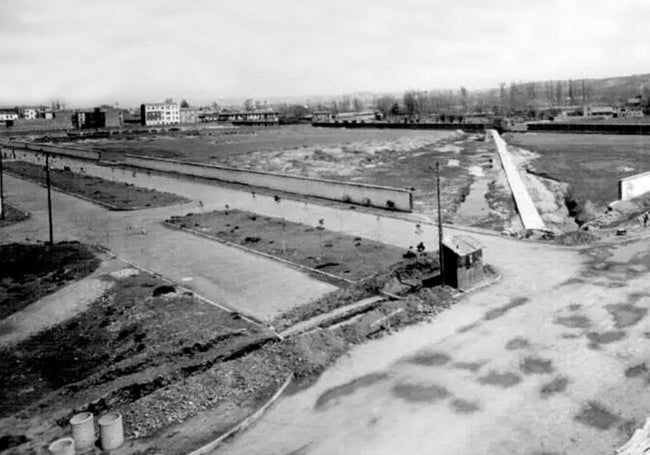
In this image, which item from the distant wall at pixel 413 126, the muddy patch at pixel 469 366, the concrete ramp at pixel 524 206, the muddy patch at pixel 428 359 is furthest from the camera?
the distant wall at pixel 413 126

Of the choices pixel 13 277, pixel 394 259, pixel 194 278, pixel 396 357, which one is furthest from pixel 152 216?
pixel 396 357

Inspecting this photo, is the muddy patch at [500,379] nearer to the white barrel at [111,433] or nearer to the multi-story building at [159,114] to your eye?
the white barrel at [111,433]

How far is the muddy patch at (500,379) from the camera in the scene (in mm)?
11219

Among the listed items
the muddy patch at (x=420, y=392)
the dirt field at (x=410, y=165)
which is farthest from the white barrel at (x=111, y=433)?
the dirt field at (x=410, y=165)

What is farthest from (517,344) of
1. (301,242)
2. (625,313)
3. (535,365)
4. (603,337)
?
(301,242)

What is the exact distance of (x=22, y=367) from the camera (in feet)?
44.2

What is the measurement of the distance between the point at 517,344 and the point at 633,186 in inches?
823

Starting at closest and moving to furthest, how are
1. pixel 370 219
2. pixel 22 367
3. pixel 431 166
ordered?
pixel 22 367 < pixel 370 219 < pixel 431 166

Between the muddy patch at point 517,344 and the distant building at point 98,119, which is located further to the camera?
the distant building at point 98,119

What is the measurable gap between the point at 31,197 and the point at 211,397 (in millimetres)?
34003

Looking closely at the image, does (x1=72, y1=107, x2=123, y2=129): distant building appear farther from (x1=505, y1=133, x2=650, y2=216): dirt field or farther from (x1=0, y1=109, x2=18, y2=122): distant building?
(x1=505, y1=133, x2=650, y2=216): dirt field

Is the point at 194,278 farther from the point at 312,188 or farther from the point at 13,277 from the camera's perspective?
the point at 312,188

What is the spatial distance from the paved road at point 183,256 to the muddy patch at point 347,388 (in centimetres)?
466

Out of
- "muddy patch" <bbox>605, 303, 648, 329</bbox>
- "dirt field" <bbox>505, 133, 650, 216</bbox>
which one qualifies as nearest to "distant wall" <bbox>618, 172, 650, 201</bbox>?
"dirt field" <bbox>505, 133, 650, 216</bbox>
